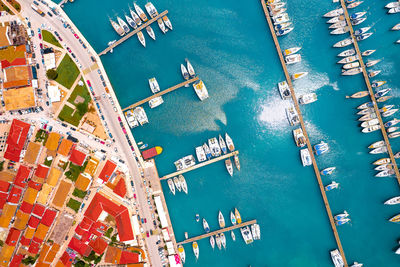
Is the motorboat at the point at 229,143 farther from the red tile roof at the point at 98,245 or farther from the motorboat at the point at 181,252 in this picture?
the red tile roof at the point at 98,245

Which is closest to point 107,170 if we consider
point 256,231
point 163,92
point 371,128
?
point 163,92

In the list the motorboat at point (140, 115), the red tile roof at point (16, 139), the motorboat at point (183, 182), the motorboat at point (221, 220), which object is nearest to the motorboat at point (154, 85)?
the motorboat at point (140, 115)

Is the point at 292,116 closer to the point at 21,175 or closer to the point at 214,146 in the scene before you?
the point at 214,146

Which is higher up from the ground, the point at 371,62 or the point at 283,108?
the point at 371,62

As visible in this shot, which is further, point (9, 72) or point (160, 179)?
point (160, 179)

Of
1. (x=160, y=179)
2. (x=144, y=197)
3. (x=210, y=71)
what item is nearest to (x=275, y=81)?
(x=210, y=71)

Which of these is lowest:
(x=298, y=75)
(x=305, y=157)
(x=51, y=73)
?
(x=305, y=157)

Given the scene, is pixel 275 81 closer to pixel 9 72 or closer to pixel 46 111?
pixel 46 111
